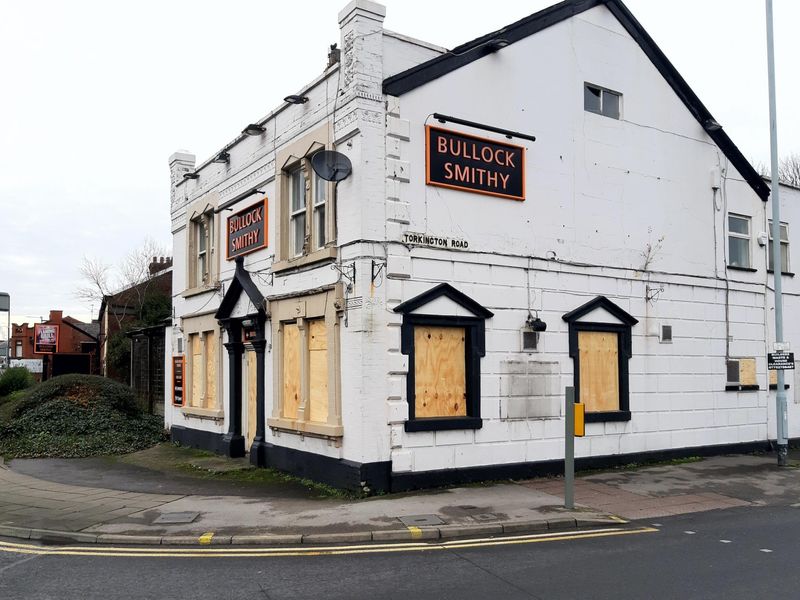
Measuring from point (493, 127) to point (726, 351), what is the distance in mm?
8347

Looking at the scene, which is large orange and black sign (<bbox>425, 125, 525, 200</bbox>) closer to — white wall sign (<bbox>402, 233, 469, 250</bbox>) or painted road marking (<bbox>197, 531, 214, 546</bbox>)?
white wall sign (<bbox>402, 233, 469, 250</bbox>)

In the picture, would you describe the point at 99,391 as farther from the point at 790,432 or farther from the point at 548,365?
the point at 790,432

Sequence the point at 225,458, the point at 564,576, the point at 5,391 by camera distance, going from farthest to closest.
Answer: the point at 5,391 < the point at 225,458 < the point at 564,576

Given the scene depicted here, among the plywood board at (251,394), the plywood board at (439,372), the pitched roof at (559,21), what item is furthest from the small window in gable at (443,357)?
the plywood board at (251,394)

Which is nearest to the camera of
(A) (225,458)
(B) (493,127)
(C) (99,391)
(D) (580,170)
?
(B) (493,127)

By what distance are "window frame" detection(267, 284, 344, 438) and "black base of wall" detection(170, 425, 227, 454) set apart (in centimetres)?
358

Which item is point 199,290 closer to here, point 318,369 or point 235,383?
point 235,383

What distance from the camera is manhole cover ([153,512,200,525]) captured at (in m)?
10.2

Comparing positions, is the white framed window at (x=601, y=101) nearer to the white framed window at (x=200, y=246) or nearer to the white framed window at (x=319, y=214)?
the white framed window at (x=319, y=214)

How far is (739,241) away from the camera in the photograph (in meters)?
18.3

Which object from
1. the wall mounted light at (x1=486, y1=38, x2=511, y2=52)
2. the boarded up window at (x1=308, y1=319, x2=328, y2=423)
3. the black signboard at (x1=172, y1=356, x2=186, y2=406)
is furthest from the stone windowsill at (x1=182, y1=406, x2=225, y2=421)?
the wall mounted light at (x1=486, y1=38, x2=511, y2=52)

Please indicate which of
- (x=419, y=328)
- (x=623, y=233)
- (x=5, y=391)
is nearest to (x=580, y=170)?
(x=623, y=233)

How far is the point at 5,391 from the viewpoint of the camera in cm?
3278

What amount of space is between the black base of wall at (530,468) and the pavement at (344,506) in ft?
0.94
